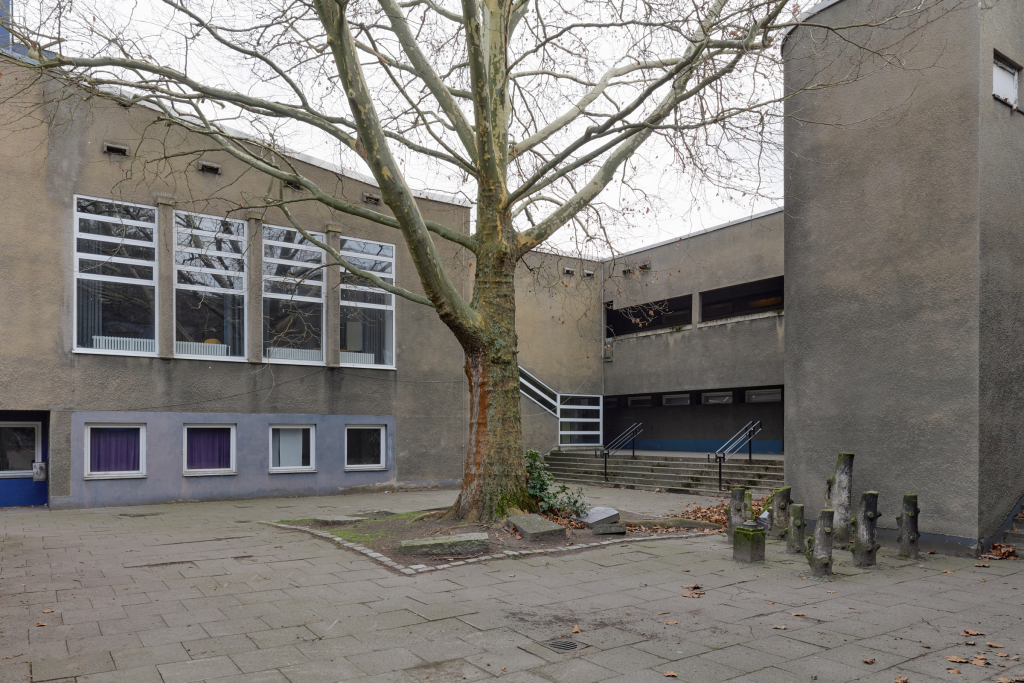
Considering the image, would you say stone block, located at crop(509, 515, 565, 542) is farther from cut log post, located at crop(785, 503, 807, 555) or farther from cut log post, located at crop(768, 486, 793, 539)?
cut log post, located at crop(768, 486, 793, 539)

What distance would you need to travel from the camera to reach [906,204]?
377 inches

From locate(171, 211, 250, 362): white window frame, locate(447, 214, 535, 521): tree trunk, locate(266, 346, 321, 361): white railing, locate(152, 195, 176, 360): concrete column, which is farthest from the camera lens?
locate(266, 346, 321, 361): white railing

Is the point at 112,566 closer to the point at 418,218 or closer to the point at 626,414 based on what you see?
the point at 418,218

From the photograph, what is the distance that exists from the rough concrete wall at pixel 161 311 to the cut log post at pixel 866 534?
28.6 feet

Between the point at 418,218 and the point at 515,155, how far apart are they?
3220 mm

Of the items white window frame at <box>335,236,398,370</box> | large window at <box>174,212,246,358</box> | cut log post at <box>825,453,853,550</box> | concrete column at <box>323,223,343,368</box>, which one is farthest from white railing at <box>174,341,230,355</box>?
cut log post at <box>825,453,853,550</box>

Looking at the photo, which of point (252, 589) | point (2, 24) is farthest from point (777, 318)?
point (2, 24)

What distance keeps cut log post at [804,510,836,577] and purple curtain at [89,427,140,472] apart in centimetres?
1313

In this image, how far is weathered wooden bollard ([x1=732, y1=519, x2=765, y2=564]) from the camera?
27.0 feet

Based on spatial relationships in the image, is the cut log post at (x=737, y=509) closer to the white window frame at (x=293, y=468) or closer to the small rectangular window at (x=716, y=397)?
the white window frame at (x=293, y=468)

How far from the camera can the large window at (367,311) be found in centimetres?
1812

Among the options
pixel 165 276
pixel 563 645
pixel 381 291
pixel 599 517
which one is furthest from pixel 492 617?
pixel 381 291

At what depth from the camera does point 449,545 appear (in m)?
8.27

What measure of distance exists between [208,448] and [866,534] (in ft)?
43.2
